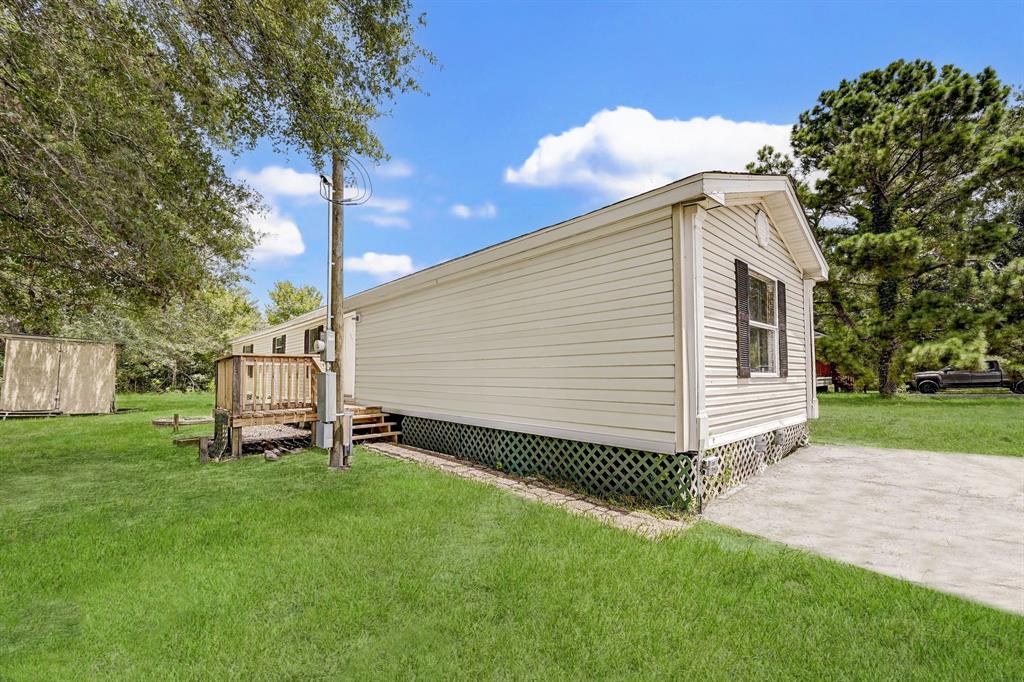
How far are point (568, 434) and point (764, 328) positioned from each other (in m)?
3.28

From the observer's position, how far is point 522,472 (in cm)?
616

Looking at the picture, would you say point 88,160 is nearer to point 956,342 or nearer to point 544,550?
point 544,550

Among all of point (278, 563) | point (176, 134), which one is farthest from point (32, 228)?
point (278, 563)

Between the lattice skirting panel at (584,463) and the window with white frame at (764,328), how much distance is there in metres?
2.70

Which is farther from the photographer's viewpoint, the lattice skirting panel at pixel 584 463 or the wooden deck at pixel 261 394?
the wooden deck at pixel 261 394

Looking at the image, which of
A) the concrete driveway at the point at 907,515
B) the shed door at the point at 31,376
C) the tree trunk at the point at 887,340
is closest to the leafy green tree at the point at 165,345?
the shed door at the point at 31,376

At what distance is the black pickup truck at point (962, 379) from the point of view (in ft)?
63.4

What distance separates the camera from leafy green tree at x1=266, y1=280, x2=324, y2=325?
1409 inches

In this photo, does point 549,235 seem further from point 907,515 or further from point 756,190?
point 907,515

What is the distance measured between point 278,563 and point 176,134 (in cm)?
594

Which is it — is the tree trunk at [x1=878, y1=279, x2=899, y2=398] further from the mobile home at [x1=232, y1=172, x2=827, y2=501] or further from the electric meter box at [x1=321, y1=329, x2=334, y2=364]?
the electric meter box at [x1=321, y1=329, x2=334, y2=364]

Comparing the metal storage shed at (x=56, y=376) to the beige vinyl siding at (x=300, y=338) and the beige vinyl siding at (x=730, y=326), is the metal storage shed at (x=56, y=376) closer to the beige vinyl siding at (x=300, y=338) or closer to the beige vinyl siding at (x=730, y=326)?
the beige vinyl siding at (x=300, y=338)

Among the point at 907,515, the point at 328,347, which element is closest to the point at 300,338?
the point at 328,347

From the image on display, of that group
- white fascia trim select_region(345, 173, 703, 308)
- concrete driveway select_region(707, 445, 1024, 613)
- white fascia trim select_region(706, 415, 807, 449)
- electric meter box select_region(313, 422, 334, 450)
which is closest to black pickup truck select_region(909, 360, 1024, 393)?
concrete driveway select_region(707, 445, 1024, 613)
